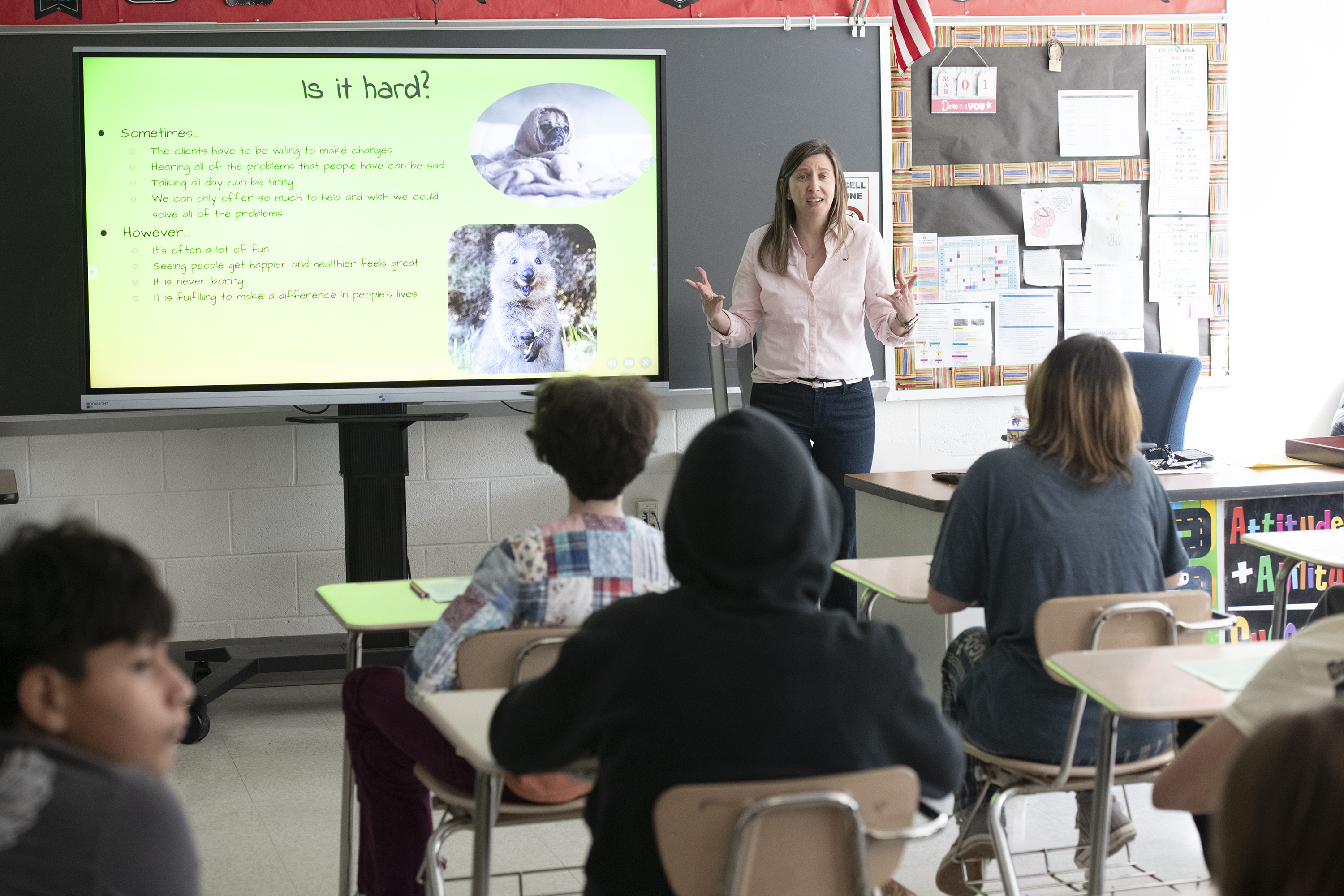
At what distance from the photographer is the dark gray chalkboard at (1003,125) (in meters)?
4.39

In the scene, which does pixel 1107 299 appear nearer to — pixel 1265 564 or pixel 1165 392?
pixel 1165 392

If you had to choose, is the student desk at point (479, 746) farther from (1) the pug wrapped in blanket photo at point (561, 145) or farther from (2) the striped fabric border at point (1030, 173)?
(2) the striped fabric border at point (1030, 173)

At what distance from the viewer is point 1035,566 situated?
6.74 ft

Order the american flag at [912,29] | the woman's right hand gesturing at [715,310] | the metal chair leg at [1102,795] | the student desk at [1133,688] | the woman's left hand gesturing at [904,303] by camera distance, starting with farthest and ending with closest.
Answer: the american flag at [912,29] < the woman's right hand gesturing at [715,310] < the woman's left hand gesturing at [904,303] < the metal chair leg at [1102,795] < the student desk at [1133,688]

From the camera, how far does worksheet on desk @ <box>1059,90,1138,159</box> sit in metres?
4.47

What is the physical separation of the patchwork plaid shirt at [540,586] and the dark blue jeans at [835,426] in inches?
76.3

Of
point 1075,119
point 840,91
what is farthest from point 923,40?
point 1075,119

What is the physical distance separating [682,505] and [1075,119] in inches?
148

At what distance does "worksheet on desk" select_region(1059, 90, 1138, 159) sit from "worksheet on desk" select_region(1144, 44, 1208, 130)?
0.24 ft

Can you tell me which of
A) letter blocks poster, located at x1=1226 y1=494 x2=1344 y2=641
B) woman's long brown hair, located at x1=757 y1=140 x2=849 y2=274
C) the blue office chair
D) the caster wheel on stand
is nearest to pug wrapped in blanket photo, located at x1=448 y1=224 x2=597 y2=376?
woman's long brown hair, located at x1=757 y1=140 x2=849 y2=274

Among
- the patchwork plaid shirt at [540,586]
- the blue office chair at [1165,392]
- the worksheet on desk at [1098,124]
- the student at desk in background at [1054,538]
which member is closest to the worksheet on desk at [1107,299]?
the worksheet on desk at [1098,124]

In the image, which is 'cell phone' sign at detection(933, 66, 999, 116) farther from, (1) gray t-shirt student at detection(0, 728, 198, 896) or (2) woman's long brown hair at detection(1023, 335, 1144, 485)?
(1) gray t-shirt student at detection(0, 728, 198, 896)

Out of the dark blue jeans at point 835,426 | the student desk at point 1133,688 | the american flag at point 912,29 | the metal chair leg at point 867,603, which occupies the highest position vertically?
the american flag at point 912,29

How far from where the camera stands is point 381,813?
2.07m
